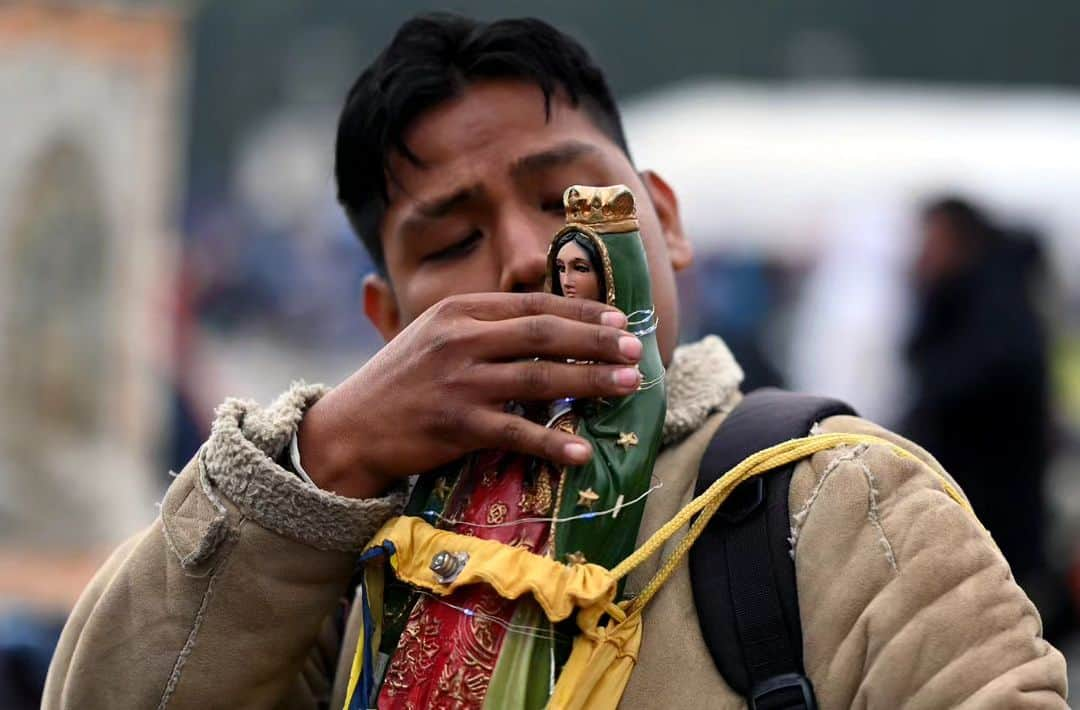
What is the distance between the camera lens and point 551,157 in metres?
1.97

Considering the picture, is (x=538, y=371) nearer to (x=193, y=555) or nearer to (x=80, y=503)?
(x=193, y=555)

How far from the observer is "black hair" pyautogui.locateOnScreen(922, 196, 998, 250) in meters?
5.89

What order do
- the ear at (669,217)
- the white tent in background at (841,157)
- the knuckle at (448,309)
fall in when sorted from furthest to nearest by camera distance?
the white tent in background at (841,157)
the ear at (669,217)
the knuckle at (448,309)

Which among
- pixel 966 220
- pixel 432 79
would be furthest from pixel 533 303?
pixel 966 220

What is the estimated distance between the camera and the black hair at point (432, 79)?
6.75 feet

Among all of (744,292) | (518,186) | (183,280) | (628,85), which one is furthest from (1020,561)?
(628,85)

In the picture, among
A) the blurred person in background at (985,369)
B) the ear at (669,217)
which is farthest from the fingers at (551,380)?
the blurred person in background at (985,369)

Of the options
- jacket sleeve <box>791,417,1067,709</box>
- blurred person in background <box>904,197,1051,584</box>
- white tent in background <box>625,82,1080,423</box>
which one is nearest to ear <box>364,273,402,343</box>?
jacket sleeve <box>791,417,1067,709</box>

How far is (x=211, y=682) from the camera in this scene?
1.87m

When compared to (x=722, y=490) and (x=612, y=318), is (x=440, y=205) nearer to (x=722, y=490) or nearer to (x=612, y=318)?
(x=612, y=318)

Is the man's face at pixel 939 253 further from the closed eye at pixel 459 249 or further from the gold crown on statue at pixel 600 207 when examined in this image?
the gold crown on statue at pixel 600 207

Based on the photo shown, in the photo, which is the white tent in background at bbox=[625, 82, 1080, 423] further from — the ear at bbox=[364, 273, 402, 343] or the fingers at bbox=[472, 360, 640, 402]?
the fingers at bbox=[472, 360, 640, 402]

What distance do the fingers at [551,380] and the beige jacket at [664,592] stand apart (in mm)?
228

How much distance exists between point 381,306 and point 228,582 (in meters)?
0.62
